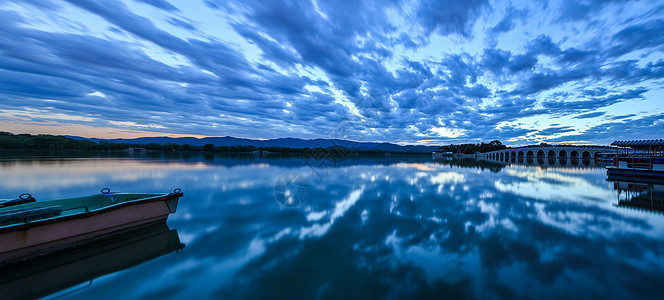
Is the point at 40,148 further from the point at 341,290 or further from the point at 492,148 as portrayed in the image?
the point at 492,148

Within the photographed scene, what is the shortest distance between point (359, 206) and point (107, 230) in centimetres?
1003

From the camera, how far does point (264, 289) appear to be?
4.73m

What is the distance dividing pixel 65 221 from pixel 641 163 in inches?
1580

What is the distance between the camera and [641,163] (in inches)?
845

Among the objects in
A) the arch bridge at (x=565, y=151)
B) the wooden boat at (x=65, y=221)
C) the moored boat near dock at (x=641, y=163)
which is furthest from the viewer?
the arch bridge at (x=565, y=151)

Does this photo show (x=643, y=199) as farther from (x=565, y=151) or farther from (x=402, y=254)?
(x=565, y=151)

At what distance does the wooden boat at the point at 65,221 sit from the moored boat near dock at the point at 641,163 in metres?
35.5

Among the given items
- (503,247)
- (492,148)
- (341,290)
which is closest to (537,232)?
(503,247)

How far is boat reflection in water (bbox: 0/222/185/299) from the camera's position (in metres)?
4.80

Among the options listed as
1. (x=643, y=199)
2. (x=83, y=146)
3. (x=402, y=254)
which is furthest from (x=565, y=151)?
(x=83, y=146)

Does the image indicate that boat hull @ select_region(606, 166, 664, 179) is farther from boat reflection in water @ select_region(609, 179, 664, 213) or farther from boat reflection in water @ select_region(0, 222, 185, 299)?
boat reflection in water @ select_region(0, 222, 185, 299)

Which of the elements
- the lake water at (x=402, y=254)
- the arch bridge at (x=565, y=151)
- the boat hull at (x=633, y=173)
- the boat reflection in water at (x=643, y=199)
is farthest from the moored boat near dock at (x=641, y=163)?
the arch bridge at (x=565, y=151)

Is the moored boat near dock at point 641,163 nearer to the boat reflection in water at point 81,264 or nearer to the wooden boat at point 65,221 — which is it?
the boat reflection in water at point 81,264

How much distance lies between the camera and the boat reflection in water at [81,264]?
4801 millimetres
